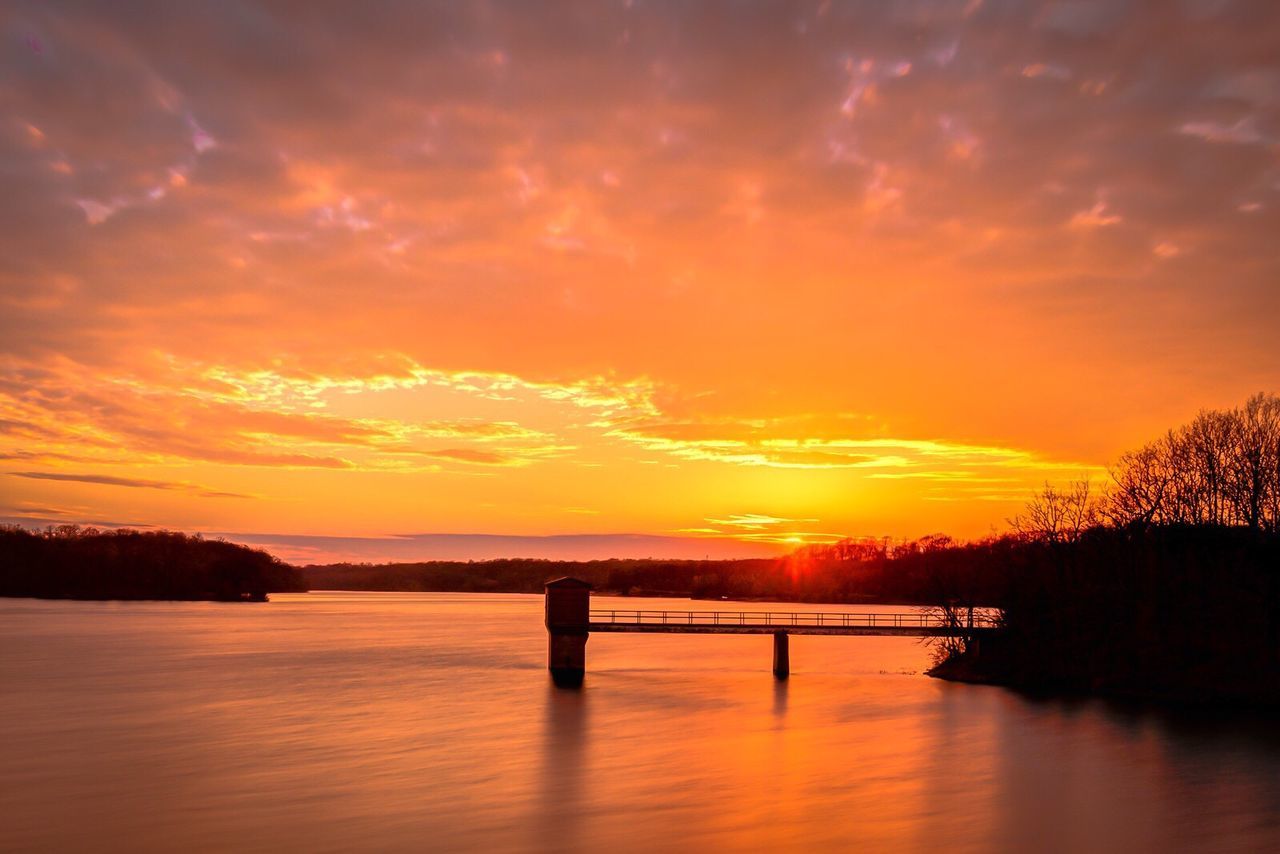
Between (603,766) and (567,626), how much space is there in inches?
740

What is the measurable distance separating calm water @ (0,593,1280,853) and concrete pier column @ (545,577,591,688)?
5.97 feet

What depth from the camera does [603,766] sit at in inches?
1384

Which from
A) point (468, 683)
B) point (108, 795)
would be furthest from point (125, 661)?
point (108, 795)

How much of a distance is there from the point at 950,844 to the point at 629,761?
1319cm

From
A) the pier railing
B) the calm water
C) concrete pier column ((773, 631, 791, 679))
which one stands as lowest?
the calm water

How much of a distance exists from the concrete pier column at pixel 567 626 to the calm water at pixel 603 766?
1.82 m

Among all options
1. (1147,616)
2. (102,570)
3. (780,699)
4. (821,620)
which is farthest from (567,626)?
(102,570)

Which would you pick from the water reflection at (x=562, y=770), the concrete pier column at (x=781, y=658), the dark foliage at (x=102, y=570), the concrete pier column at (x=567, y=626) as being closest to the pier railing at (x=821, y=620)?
the concrete pier column at (x=781, y=658)

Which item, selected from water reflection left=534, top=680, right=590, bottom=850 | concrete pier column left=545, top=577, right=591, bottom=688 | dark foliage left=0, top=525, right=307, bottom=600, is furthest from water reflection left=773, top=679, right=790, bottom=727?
dark foliage left=0, top=525, right=307, bottom=600

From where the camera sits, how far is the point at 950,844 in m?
25.9

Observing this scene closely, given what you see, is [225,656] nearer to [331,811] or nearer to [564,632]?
[564,632]

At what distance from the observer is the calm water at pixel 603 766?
26.6 m

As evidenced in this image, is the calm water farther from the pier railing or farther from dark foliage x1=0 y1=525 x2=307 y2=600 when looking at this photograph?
dark foliage x1=0 y1=525 x2=307 y2=600

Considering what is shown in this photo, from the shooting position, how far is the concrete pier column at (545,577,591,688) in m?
52.0
